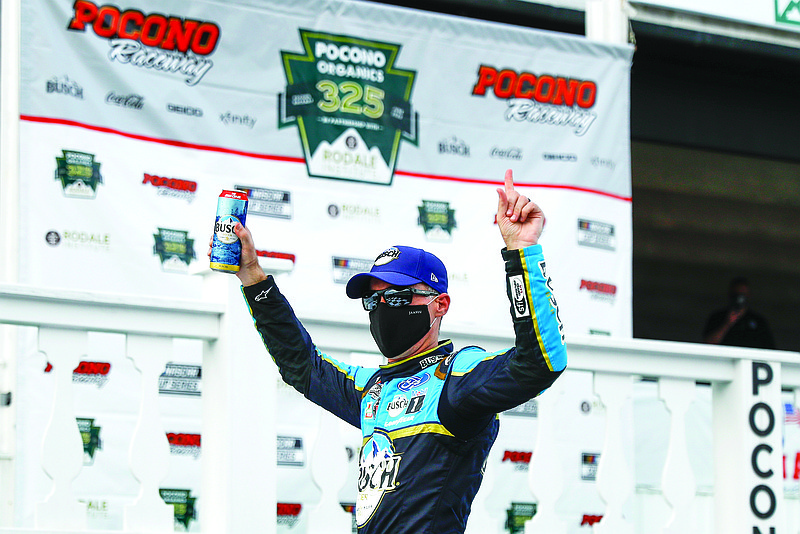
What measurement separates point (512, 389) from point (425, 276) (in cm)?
58

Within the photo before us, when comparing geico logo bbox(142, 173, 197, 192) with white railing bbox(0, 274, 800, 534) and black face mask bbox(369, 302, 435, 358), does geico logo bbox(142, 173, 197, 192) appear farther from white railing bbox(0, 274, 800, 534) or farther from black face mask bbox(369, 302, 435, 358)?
black face mask bbox(369, 302, 435, 358)

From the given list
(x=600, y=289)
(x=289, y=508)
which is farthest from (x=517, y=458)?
(x=289, y=508)

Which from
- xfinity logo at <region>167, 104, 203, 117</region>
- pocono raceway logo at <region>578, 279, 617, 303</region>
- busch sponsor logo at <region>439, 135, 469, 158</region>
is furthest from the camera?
pocono raceway logo at <region>578, 279, 617, 303</region>

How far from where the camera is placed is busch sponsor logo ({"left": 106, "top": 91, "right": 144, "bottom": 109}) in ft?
23.0

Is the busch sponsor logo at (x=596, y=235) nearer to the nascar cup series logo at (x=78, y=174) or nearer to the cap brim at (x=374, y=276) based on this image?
the nascar cup series logo at (x=78, y=174)

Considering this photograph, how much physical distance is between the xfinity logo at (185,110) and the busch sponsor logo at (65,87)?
0.58 m

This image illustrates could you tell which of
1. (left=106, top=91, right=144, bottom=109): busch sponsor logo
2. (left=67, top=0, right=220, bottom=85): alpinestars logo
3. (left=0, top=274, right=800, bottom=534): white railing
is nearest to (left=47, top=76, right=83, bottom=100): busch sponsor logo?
(left=106, top=91, right=144, bottom=109): busch sponsor logo

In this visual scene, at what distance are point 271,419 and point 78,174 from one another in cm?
256

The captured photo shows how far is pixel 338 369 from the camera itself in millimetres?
3984

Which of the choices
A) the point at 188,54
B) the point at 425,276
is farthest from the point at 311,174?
the point at 425,276

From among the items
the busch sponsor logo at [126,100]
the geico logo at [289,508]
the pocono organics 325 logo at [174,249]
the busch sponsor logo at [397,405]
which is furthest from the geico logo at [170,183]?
the busch sponsor logo at [397,405]

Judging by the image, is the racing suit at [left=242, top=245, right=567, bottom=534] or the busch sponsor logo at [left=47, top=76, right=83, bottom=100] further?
the busch sponsor logo at [left=47, top=76, right=83, bottom=100]

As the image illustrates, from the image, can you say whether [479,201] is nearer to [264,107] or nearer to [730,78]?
[264,107]

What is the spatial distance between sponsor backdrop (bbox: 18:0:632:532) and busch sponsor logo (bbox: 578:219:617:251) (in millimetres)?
17
